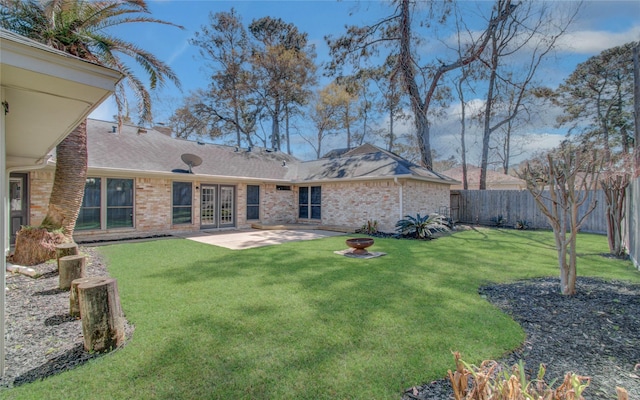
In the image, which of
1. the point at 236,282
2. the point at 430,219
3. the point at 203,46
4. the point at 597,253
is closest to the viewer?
the point at 236,282

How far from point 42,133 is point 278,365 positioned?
16.6 ft

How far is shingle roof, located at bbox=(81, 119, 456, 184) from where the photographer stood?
11.1 metres

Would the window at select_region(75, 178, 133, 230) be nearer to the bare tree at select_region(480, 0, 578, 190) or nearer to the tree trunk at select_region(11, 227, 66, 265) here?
the tree trunk at select_region(11, 227, 66, 265)

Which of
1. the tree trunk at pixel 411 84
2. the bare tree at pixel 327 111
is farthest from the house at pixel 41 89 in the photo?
the bare tree at pixel 327 111

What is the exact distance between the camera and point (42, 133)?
4688 mm

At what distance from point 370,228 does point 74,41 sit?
1082 cm

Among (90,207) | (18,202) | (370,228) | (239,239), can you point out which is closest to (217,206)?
(239,239)

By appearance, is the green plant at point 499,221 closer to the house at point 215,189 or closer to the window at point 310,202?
the house at point 215,189

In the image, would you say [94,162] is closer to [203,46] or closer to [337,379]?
[337,379]

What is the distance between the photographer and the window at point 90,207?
10.1 meters

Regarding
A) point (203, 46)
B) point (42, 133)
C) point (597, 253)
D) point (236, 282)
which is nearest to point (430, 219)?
point (597, 253)

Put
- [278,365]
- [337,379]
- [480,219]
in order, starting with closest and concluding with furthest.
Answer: [337,379], [278,365], [480,219]

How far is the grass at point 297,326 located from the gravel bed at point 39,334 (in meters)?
0.25

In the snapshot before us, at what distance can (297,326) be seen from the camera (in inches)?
144
